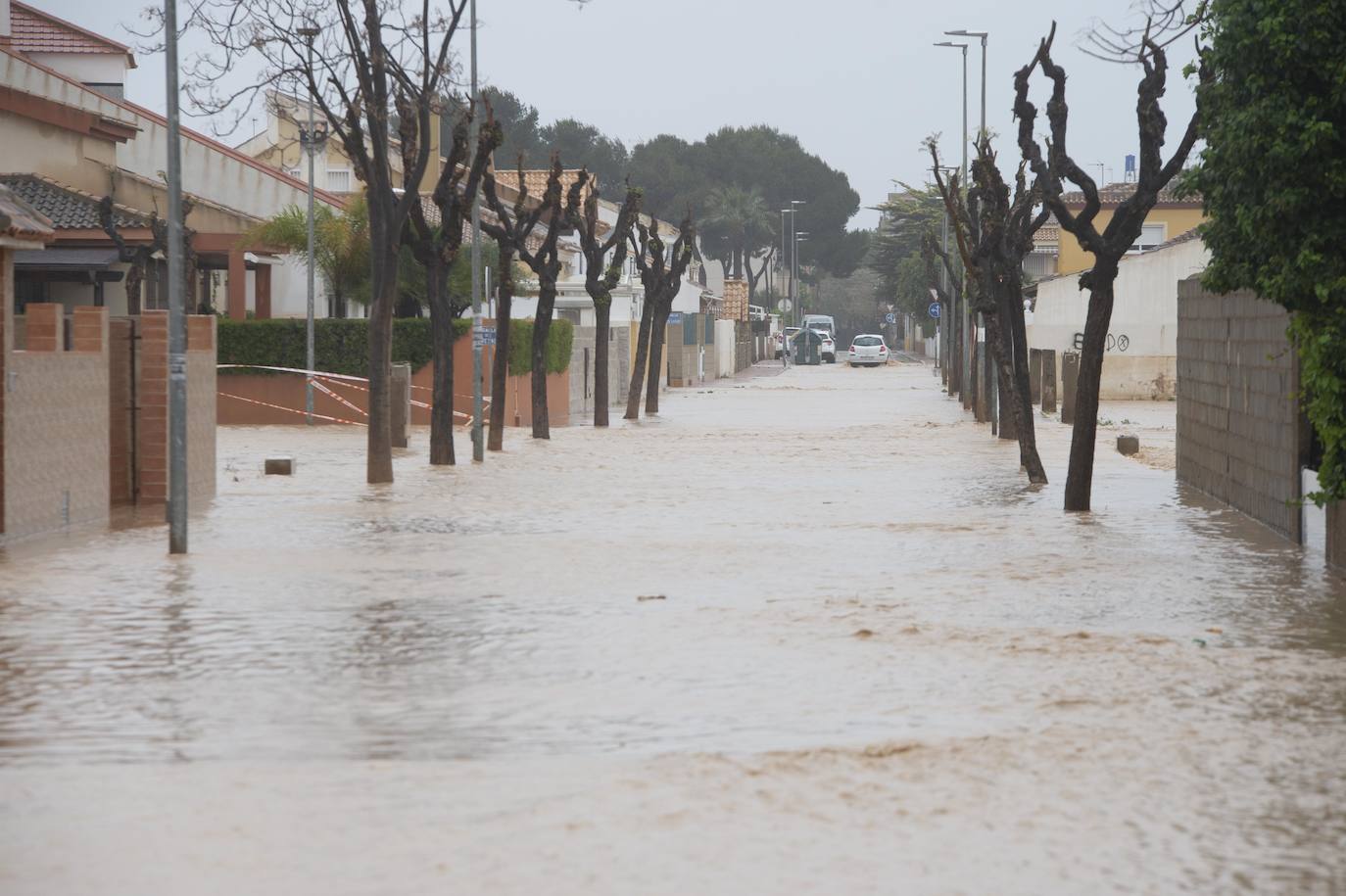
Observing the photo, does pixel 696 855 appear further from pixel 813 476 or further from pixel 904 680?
pixel 813 476

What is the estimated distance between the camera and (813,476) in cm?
2753

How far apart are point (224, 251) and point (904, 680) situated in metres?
36.4

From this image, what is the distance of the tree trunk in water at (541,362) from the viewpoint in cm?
3694

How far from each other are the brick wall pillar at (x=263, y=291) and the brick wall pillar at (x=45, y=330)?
30.1 metres

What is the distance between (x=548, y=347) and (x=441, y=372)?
59.2 feet

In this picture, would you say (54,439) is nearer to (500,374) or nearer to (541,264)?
(500,374)

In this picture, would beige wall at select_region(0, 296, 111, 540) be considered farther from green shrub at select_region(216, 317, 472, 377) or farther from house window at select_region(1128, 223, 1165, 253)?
house window at select_region(1128, 223, 1165, 253)

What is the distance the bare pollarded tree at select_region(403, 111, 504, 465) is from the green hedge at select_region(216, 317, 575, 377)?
41.5 feet

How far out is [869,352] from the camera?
10175 centimetres

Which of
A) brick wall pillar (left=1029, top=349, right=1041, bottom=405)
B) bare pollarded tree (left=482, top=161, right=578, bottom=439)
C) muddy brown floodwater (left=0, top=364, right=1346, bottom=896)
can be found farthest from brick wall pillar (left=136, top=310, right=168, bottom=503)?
brick wall pillar (left=1029, top=349, right=1041, bottom=405)

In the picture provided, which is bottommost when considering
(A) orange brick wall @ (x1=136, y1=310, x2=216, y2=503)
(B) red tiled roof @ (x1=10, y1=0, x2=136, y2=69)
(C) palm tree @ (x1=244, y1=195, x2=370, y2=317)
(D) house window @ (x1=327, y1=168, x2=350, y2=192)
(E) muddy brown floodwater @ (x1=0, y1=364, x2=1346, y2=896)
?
(E) muddy brown floodwater @ (x1=0, y1=364, x2=1346, y2=896)

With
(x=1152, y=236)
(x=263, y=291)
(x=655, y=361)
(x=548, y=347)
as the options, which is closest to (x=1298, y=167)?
(x=548, y=347)

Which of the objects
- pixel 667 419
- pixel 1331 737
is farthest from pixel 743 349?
pixel 1331 737

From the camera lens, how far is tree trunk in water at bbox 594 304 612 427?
4256 cm
